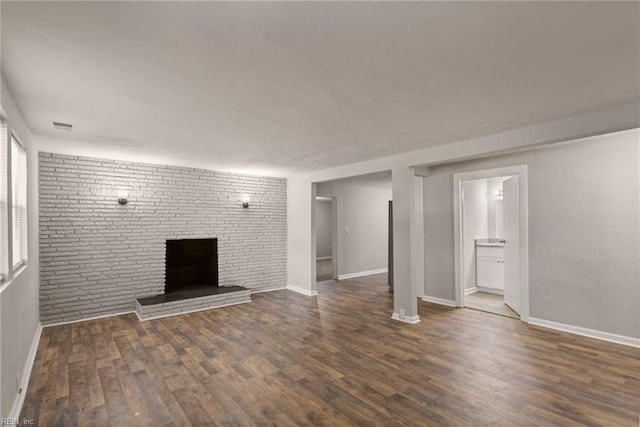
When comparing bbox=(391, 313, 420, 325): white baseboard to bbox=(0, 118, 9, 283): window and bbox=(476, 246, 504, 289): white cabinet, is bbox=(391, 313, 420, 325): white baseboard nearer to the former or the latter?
bbox=(476, 246, 504, 289): white cabinet

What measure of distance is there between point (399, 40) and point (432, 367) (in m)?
2.90

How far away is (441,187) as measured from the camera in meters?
5.61

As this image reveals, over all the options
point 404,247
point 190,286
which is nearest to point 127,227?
point 190,286

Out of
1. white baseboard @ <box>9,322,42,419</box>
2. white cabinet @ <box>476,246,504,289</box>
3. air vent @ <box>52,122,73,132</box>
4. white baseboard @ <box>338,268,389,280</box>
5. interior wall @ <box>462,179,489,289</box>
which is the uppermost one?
air vent @ <box>52,122,73,132</box>

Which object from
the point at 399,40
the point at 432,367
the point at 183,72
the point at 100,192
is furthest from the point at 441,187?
the point at 100,192

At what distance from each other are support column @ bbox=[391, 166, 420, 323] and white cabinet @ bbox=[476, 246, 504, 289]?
240cm

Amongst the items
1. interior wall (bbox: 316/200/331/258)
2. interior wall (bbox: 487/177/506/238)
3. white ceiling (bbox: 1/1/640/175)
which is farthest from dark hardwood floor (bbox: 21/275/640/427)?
interior wall (bbox: 316/200/331/258)

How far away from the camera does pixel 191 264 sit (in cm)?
598

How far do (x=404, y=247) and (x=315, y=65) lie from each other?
3.19 meters

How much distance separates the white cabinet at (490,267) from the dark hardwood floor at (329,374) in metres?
1.60

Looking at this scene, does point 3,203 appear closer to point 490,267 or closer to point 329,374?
point 329,374

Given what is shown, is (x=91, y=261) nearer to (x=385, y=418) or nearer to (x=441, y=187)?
(x=385, y=418)

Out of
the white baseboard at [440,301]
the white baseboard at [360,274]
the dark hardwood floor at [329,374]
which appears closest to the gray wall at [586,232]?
the dark hardwood floor at [329,374]

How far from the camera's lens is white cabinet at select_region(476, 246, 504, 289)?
234 inches
